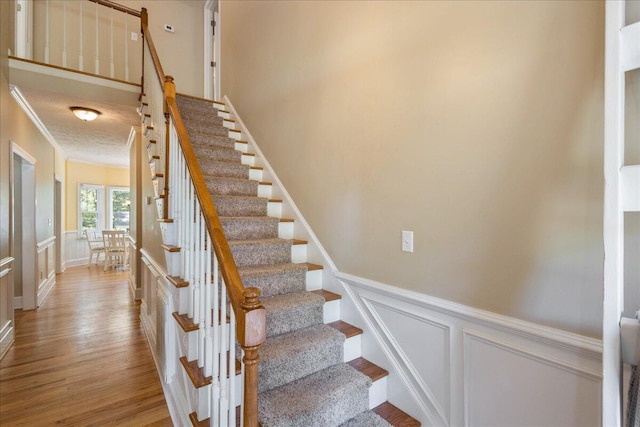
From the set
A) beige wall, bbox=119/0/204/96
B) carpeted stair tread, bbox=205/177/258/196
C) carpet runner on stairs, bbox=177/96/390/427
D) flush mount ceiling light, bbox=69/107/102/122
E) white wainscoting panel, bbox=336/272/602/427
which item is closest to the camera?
white wainscoting panel, bbox=336/272/602/427

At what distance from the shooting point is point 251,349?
3.28ft

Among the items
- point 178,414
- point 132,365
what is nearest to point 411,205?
point 178,414

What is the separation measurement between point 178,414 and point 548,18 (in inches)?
114

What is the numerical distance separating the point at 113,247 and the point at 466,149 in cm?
824

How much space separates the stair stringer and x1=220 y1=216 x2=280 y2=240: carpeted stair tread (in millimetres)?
204

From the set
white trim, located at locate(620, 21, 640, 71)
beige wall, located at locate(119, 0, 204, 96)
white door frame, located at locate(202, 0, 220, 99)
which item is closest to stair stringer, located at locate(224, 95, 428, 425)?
white trim, located at locate(620, 21, 640, 71)

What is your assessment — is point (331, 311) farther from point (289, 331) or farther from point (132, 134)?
point (132, 134)

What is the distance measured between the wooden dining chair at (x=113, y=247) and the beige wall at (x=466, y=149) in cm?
685

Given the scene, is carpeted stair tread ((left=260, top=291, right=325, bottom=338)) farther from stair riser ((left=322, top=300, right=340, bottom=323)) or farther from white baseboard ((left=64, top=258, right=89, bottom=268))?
white baseboard ((left=64, top=258, right=89, bottom=268))

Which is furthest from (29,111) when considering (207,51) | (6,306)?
(207,51)

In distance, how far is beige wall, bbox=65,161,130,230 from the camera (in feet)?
24.8

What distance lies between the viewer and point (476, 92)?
54.1 inches

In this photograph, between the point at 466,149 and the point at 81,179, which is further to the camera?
the point at 81,179

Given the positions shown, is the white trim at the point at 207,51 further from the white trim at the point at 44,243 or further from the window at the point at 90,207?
the window at the point at 90,207
